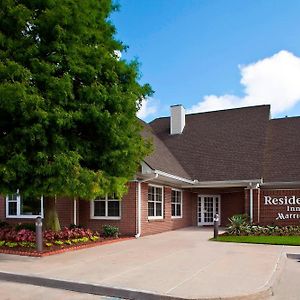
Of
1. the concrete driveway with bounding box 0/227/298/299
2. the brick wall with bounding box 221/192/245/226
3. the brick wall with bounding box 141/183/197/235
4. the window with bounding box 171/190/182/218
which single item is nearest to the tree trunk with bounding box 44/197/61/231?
the concrete driveway with bounding box 0/227/298/299

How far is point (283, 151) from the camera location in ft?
81.1

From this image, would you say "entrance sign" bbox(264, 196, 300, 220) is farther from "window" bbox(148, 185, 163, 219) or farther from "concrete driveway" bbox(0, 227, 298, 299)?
"concrete driveway" bbox(0, 227, 298, 299)

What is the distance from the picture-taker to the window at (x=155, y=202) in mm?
19969

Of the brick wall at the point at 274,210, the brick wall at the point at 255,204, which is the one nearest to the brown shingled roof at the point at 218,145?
the brick wall at the point at 255,204

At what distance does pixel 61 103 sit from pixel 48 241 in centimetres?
460

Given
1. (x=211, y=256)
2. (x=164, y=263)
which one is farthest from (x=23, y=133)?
(x=211, y=256)

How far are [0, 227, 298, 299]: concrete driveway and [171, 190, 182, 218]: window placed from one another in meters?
8.11

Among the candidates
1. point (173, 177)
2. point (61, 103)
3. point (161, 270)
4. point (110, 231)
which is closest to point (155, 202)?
point (173, 177)

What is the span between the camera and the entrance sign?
841 inches

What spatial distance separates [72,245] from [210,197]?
A: 1357 centimetres

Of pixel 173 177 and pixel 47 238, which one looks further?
pixel 173 177

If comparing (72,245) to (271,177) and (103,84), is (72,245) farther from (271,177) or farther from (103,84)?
(271,177)

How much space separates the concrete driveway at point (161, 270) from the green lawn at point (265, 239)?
1.18 metres

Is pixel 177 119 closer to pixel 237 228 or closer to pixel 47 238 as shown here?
pixel 237 228
